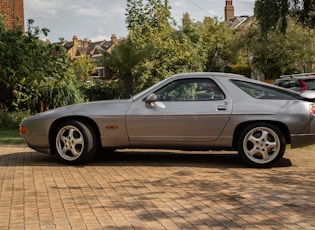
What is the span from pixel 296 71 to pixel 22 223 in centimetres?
4331

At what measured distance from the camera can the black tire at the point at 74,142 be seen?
7.73 metres

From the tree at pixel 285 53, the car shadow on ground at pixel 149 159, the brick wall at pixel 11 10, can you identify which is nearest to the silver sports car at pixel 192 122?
the car shadow on ground at pixel 149 159

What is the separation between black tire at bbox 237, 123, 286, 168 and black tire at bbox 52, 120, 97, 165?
229 cm

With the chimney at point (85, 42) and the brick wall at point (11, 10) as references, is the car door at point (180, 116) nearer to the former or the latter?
the brick wall at point (11, 10)

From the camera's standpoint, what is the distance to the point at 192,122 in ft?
24.8

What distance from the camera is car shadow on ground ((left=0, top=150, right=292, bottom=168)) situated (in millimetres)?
7909

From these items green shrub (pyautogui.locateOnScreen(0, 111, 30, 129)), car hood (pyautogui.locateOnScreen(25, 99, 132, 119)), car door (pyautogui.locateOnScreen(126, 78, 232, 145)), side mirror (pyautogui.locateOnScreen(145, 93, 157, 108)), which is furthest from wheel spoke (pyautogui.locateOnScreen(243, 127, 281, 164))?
green shrub (pyautogui.locateOnScreen(0, 111, 30, 129))

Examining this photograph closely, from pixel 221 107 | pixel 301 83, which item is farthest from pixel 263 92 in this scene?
pixel 301 83

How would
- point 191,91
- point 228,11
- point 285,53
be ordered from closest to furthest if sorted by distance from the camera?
point 191,91 < point 285,53 < point 228,11

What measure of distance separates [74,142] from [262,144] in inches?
113

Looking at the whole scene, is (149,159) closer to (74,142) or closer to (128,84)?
(74,142)

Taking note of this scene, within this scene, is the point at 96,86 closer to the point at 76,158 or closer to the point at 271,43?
the point at 76,158

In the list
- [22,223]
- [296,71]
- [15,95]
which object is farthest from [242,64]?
[22,223]

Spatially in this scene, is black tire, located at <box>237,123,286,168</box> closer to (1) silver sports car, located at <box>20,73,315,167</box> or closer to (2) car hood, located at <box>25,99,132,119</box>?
(1) silver sports car, located at <box>20,73,315,167</box>
